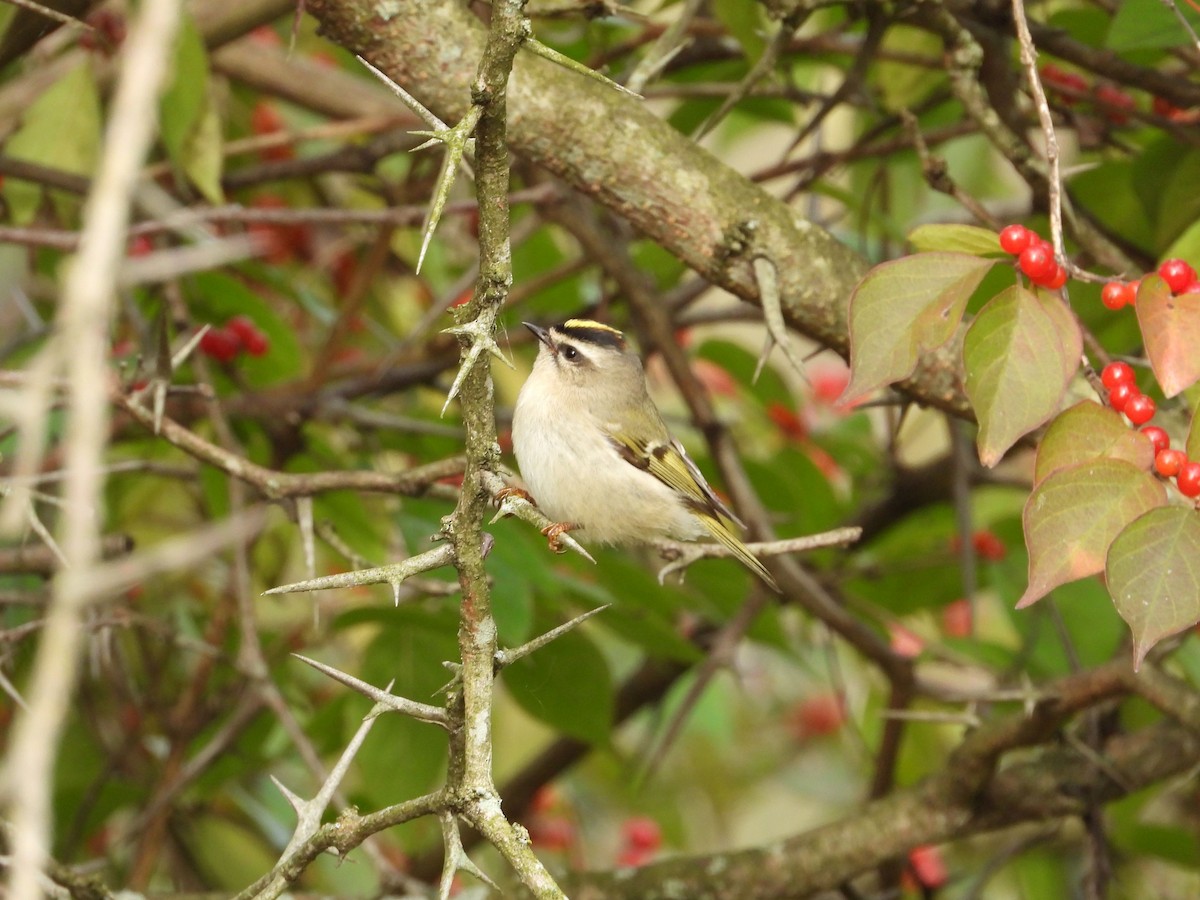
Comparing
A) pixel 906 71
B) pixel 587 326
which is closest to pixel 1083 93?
pixel 906 71

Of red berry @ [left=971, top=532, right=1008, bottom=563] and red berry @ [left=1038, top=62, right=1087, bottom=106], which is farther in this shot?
red berry @ [left=971, top=532, right=1008, bottom=563]

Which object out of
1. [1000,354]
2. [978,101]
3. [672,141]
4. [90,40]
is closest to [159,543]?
[90,40]

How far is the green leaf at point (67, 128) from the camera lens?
3.82 meters

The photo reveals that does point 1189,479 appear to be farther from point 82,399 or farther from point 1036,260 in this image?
point 82,399

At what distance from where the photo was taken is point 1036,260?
7.34 ft

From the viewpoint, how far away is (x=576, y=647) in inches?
150

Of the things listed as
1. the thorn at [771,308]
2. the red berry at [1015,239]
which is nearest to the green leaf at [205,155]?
the thorn at [771,308]

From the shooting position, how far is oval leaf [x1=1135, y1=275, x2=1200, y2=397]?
6.89 ft

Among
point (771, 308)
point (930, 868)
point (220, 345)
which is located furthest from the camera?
point (930, 868)

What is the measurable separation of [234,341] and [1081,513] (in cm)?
303

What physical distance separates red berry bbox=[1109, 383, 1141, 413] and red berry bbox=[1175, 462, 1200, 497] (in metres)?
0.21

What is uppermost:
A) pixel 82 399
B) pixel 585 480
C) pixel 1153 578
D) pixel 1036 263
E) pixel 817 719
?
pixel 82 399

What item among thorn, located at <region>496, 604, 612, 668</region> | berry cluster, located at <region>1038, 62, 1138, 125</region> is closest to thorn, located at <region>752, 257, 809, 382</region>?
thorn, located at <region>496, 604, 612, 668</region>

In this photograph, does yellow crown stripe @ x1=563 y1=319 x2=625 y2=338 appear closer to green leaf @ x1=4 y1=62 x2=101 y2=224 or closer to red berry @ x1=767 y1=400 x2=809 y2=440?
green leaf @ x1=4 y1=62 x2=101 y2=224
